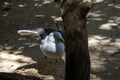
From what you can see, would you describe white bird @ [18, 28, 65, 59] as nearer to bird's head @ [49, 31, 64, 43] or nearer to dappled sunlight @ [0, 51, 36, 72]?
bird's head @ [49, 31, 64, 43]

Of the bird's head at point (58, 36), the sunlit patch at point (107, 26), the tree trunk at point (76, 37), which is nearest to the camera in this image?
the tree trunk at point (76, 37)

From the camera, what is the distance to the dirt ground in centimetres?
577

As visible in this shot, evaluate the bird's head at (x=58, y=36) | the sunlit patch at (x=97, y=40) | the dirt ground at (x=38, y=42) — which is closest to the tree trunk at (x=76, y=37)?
the dirt ground at (x=38, y=42)

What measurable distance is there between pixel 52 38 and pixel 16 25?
2909 millimetres

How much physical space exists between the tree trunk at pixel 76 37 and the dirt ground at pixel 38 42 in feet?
3.85

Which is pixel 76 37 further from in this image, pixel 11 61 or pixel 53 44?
pixel 11 61

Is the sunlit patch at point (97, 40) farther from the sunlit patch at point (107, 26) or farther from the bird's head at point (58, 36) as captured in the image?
the bird's head at point (58, 36)

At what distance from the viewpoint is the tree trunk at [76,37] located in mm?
3699

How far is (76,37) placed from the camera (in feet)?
12.3

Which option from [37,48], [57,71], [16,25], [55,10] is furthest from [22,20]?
[57,71]

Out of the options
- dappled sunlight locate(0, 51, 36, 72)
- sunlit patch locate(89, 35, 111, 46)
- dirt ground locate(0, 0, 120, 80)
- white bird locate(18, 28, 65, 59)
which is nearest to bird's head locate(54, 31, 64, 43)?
white bird locate(18, 28, 65, 59)

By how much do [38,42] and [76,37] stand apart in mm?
3430

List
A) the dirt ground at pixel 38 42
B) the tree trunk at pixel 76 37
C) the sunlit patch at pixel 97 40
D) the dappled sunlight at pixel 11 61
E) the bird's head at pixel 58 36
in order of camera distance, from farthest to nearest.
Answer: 1. the sunlit patch at pixel 97 40
2. the dappled sunlight at pixel 11 61
3. the dirt ground at pixel 38 42
4. the bird's head at pixel 58 36
5. the tree trunk at pixel 76 37

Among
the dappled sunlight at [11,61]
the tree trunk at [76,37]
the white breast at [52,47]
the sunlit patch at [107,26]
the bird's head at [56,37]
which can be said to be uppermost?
the tree trunk at [76,37]
